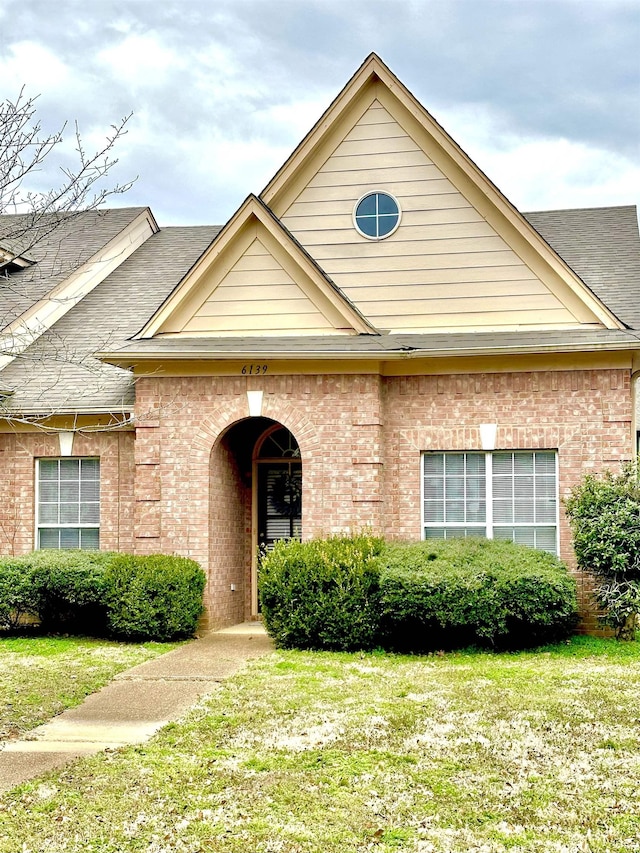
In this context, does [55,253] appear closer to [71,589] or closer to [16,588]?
[16,588]

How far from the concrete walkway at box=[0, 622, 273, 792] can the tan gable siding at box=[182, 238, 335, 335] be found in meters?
4.60

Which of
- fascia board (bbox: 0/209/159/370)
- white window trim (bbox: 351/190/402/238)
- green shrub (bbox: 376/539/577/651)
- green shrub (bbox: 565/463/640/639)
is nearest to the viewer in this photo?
green shrub (bbox: 376/539/577/651)

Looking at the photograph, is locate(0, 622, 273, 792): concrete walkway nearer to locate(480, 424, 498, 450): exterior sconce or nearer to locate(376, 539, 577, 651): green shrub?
locate(376, 539, 577, 651): green shrub

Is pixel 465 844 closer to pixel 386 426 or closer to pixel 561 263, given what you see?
pixel 386 426

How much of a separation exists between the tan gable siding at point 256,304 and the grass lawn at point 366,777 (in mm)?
5990

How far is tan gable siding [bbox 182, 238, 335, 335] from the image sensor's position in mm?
15047

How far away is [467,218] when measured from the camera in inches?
610

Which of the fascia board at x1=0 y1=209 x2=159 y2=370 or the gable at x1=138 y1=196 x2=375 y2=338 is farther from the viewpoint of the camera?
the fascia board at x1=0 y1=209 x2=159 y2=370

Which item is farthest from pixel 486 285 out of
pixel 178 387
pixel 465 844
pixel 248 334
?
pixel 465 844

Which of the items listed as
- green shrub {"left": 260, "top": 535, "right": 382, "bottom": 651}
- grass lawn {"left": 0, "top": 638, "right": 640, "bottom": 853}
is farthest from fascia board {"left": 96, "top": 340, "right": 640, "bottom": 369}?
grass lawn {"left": 0, "top": 638, "right": 640, "bottom": 853}

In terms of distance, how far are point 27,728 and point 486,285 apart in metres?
9.35

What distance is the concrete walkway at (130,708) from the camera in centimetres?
827

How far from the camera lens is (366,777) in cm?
743

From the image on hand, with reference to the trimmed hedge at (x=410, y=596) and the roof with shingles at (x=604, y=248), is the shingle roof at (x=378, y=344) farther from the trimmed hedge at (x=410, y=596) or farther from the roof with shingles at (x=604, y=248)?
the trimmed hedge at (x=410, y=596)
